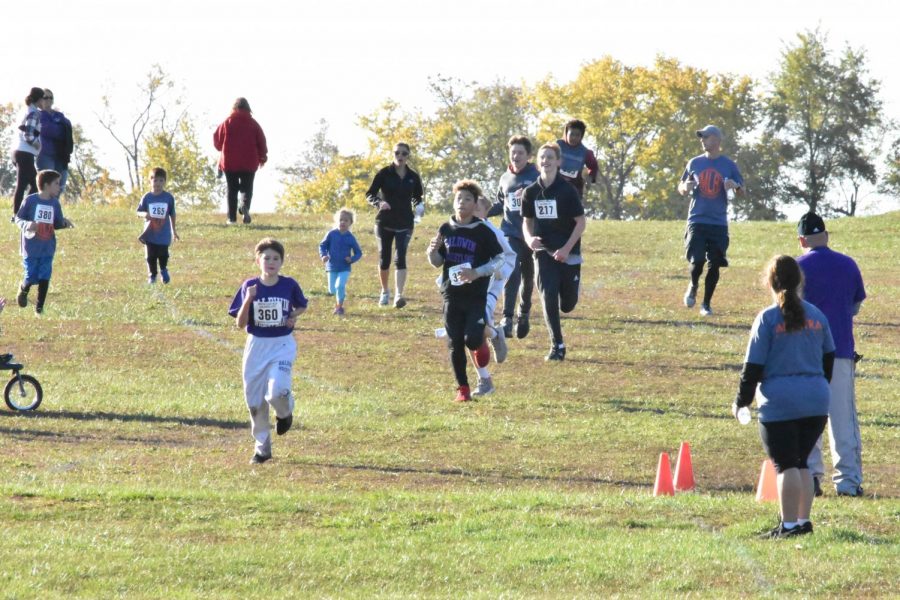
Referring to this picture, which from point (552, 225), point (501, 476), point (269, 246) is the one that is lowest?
point (501, 476)

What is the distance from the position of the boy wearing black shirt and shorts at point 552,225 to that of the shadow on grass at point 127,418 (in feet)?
13.4

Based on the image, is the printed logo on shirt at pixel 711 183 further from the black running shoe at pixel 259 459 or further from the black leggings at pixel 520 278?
the black running shoe at pixel 259 459

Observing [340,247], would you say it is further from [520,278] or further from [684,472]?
[684,472]

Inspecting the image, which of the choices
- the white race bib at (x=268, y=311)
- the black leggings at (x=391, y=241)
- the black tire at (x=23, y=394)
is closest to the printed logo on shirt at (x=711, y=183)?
the black leggings at (x=391, y=241)

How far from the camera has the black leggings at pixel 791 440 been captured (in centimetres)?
859

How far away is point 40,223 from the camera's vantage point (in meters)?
17.9

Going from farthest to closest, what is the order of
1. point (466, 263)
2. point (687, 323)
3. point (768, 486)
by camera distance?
point (687, 323) < point (466, 263) < point (768, 486)

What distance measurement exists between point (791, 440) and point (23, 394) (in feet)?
25.7

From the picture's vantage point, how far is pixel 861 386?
15508 millimetres

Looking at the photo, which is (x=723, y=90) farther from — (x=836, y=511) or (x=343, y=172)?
(x=836, y=511)

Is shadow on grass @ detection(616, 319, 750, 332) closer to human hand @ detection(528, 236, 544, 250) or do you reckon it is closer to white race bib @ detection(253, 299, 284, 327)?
human hand @ detection(528, 236, 544, 250)

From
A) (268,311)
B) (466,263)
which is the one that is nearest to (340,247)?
(466,263)

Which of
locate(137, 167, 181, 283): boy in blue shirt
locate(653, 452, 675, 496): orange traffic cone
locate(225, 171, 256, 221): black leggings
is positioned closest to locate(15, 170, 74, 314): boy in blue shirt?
locate(137, 167, 181, 283): boy in blue shirt

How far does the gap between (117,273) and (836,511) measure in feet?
56.7
